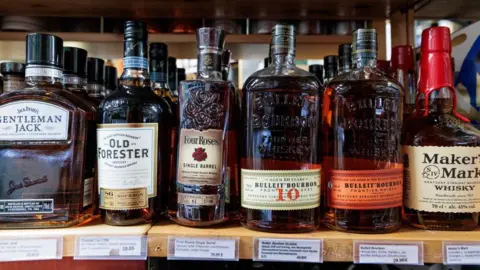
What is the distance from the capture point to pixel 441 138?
0.68 metres

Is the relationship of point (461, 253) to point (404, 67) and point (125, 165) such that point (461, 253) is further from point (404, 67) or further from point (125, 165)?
point (125, 165)

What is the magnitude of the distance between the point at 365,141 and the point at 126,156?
409mm

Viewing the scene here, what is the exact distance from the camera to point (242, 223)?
0.69 metres

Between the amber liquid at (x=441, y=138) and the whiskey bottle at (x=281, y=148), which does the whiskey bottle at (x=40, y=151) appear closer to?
the whiskey bottle at (x=281, y=148)

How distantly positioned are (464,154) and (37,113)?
73 centimetres

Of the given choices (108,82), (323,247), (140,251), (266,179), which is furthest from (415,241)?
(108,82)

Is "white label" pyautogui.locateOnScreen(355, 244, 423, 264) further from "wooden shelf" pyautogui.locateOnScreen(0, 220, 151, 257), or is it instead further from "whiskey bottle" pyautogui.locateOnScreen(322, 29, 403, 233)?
"wooden shelf" pyautogui.locateOnScreen(0, 220, 151, 257)

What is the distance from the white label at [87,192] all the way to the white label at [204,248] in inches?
7.9

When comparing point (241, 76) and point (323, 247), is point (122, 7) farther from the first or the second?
point (323, 247)

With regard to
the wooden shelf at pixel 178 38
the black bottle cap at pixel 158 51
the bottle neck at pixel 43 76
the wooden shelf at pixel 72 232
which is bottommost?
the wooden shelf at pixel 72 232

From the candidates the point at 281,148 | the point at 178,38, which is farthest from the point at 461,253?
the point at 178,38

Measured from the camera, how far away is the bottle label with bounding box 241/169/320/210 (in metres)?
0.65

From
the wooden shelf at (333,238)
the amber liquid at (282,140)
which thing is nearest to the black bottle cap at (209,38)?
the amber liquid at (282,140)

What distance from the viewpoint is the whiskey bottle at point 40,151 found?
2.25 feet
